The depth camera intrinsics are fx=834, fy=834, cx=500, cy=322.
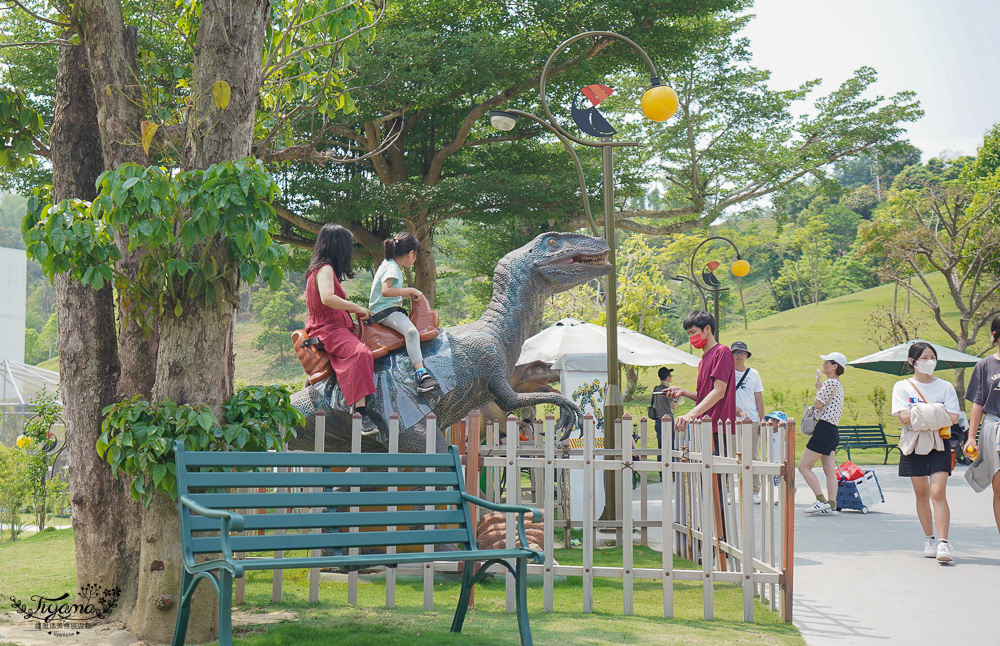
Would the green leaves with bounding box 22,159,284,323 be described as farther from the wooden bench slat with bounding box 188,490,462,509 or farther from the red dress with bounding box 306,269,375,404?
the red dress with bounding box 306,269,375,404

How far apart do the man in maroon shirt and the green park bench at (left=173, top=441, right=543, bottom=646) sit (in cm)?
292

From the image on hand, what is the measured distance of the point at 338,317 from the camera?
6504mm

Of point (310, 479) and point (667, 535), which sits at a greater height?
point (310, 479)

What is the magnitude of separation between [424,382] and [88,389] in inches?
97.6

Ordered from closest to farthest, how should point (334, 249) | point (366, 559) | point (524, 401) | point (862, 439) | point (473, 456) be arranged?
point (366, 559) < point (473, 456) < point (334, 249) < point (524, 401) < point (862, 439)

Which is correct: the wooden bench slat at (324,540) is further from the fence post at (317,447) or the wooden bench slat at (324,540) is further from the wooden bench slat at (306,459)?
the fence post at (317,447)

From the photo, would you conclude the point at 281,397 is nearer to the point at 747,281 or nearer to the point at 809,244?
the point at 809,244

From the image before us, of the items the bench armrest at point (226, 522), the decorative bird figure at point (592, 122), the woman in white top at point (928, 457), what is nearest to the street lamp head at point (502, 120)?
the decorative bird figure at point (592, 122)

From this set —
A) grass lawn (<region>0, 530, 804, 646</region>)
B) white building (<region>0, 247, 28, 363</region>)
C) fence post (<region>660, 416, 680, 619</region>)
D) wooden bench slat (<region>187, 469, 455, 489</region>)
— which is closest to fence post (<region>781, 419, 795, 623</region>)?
grass lawn (<region>0, 530, 804, 646</region>)

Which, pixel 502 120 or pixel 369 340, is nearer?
pixel 369 340

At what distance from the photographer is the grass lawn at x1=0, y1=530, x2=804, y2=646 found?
14.4 ft

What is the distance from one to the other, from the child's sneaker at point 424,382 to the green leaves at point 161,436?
2188 millimetres

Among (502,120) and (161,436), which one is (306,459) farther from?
(502,120)

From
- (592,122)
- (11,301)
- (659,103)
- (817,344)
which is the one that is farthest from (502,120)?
(817,344)
